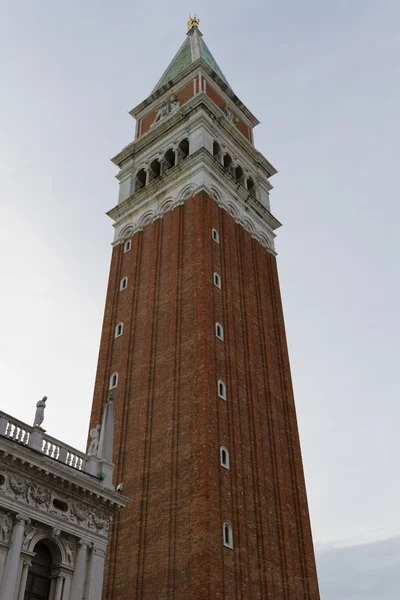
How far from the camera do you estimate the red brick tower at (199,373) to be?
30.2m

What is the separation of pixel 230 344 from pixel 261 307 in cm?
646

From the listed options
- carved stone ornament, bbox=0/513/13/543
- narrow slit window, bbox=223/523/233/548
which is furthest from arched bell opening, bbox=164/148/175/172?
carved stone ornament, bbox=0/513/13/543

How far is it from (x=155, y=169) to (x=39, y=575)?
3435 cm

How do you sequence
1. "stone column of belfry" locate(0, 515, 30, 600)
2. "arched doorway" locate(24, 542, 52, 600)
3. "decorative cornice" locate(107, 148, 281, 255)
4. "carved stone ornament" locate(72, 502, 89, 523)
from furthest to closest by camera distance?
"decorative cornice" locate(107, 148, 281, 255), "carved stone ornament" locate(72, 502, 89, 523), "arched doorway" locate(24, 542, 52, 600), "stone column of belfry" locate(0, 515, 30, 600)

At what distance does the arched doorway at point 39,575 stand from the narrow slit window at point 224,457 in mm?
11680

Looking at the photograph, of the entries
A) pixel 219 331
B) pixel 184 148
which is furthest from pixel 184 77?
pixel 219 331

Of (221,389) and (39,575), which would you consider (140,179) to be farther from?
(39,575)

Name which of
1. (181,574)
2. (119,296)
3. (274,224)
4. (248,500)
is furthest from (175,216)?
(181,574)

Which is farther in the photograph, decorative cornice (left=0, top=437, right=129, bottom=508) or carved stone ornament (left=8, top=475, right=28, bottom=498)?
carved stone ornament (left=8, top=475, right=28, bottom=498)

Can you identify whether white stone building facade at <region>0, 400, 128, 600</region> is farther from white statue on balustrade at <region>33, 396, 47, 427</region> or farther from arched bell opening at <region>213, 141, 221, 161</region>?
arched bell opening at <region>213, 141, 221, 161</region>

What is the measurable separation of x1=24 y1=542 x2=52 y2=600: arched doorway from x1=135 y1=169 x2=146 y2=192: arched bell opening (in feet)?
107

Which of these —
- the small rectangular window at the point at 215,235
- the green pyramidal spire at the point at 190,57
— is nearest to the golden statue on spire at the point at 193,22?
the green pyramidal spire at the point at 190,57

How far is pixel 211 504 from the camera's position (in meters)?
29.7

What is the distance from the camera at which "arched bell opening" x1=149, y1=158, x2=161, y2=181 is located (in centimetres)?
4986
